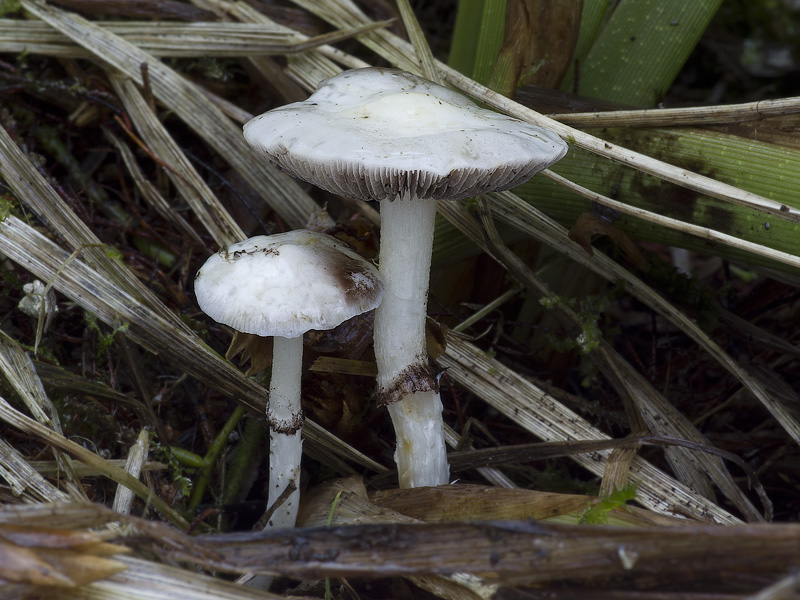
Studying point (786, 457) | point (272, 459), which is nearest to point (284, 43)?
point (272, 459)

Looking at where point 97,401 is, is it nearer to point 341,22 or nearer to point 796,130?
point 341,22

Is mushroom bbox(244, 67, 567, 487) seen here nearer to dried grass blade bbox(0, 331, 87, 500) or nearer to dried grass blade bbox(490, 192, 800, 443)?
dried grass blade bbox(490, 192, 800, 443)

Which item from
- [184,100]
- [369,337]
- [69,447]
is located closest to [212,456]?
[69,447]

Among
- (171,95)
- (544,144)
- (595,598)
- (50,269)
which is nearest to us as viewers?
(595,598)

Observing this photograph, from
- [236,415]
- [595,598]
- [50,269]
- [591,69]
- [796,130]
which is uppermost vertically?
[591,69]

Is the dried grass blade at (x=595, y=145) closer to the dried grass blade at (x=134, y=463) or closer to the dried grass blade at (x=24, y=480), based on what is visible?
the dried grass blade at (x=134, y=463)

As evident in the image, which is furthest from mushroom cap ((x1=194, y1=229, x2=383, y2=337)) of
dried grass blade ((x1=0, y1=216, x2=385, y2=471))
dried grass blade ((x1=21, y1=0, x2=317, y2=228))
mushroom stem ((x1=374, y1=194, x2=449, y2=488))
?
dried grass blade ((x1=21, y1=0, x2=317, y2=228))
